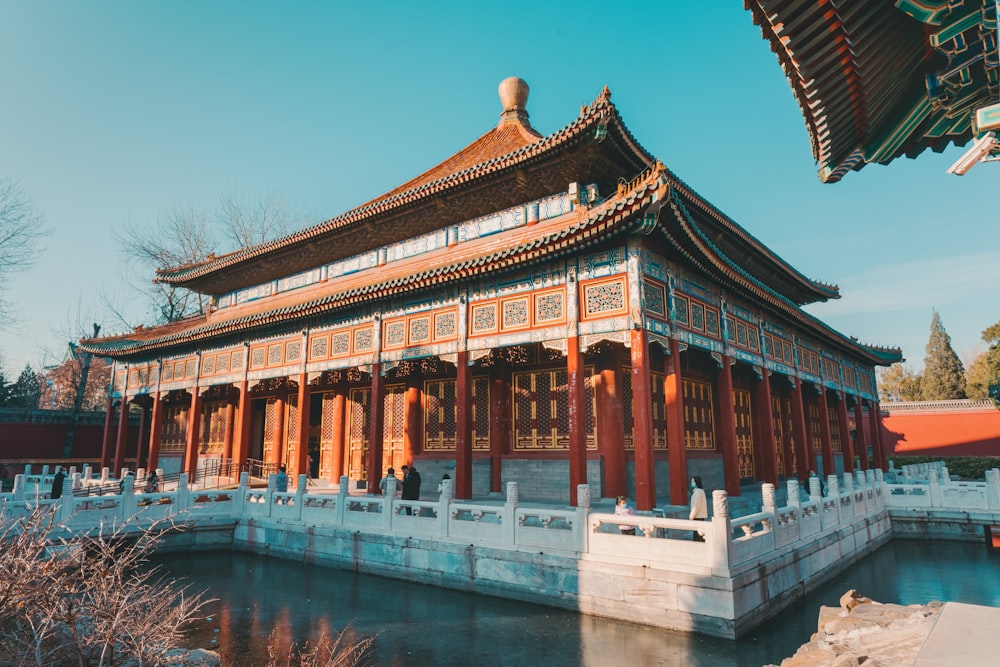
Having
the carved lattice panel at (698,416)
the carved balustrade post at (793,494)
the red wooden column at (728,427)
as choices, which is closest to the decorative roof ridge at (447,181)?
the red wooden column at (728,427)

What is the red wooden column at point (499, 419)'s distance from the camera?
48.8ft

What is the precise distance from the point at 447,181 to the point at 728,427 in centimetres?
929

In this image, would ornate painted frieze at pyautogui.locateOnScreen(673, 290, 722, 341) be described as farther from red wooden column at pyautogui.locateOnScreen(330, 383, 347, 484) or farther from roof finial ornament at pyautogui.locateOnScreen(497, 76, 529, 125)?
red wooden column at pyautogui.locateOnScreen(330, 383, 347, 484)

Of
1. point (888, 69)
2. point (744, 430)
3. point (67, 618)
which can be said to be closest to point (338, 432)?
point (744, 430)

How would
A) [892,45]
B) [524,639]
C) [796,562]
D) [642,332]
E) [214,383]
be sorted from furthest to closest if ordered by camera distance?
[214,383] < [642,332] < [796,562] < [524,639] < [892,45]

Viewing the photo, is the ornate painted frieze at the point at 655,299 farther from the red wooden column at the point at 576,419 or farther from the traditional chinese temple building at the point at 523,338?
the red wooden column at the point at 576,419

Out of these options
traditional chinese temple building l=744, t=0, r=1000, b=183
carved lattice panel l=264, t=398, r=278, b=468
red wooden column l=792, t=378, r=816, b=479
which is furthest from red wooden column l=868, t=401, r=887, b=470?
carved lattice panel l=264, t=398, r=278, b=468

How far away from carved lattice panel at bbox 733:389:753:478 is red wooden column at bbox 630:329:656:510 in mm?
8734

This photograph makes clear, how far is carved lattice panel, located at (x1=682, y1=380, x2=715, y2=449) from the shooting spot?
16.2m

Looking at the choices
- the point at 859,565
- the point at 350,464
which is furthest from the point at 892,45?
the point at 350,464

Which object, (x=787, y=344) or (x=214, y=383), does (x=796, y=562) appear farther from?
(x=214, y=383)

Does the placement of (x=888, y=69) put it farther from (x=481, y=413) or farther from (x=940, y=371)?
(x=940, y=371)

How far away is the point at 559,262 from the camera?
12.4m

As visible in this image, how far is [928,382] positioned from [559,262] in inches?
1685
